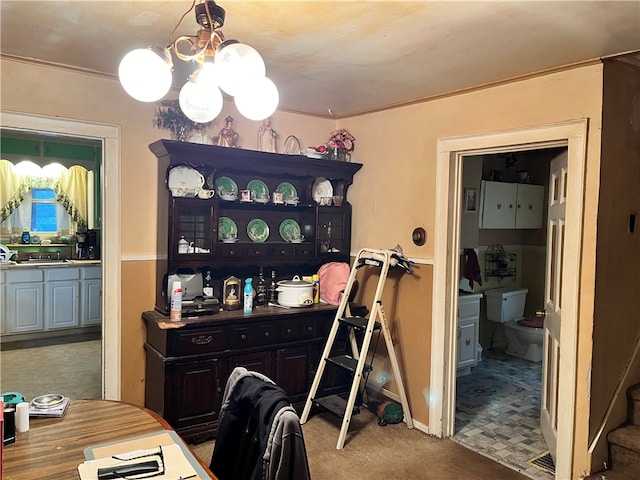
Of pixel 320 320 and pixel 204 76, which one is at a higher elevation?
pixel 204 76

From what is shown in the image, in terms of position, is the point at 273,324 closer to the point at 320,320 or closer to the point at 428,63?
the point at 320,320

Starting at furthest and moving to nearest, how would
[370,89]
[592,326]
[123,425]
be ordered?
[370,89] → [592,326] → [123,425]

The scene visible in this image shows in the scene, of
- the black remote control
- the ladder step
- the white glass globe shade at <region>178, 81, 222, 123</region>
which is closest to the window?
the ladder step

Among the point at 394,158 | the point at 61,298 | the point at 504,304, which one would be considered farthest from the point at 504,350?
the point at 61,298

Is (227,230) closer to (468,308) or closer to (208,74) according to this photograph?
(208,74)

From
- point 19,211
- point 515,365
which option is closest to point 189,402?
point 515,365

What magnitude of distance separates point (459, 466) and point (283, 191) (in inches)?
91.9

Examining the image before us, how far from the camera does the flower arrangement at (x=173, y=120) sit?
11.0ft

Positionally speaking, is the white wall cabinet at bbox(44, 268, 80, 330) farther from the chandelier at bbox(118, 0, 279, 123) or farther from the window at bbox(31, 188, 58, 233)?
the chandelier at bbox(118, 0, 279, 123)

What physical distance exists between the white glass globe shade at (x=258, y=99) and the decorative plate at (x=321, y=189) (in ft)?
7.91

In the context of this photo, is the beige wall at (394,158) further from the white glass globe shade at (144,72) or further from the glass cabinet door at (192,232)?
the white glass globe shade at (144,72)

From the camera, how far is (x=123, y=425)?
1.77m

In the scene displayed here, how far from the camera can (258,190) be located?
3.80 meters

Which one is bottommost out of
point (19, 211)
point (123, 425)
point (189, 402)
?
point (189, 402)
